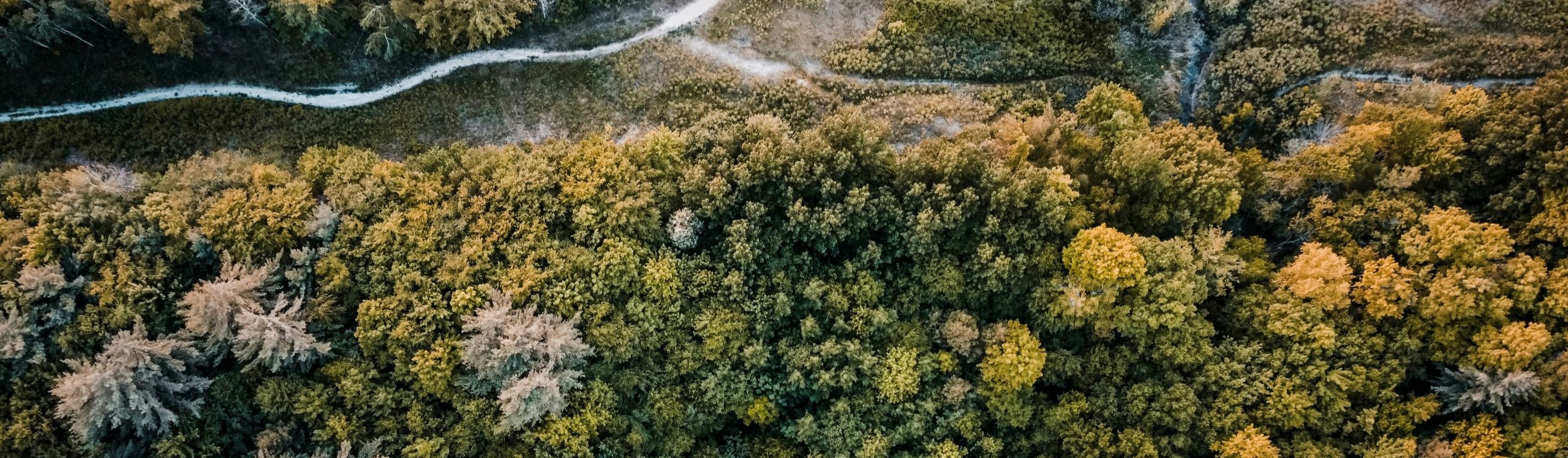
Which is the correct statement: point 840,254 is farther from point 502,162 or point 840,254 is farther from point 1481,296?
point 1481,296

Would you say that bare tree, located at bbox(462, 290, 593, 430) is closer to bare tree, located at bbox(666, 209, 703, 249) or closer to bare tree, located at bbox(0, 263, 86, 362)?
bare tree, located at bbox(666, 209, 703, 249)

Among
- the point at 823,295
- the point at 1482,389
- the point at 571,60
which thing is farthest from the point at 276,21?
the point at 1482,389

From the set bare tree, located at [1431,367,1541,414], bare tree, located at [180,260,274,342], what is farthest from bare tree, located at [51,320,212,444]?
bare tree, located at [1431,367,1541,414]

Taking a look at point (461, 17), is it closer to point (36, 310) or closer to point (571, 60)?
point (571, 60)

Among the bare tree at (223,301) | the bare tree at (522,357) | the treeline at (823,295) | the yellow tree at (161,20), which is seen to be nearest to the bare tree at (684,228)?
the treeline at (823,295)

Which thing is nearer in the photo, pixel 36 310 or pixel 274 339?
pixel 274 339

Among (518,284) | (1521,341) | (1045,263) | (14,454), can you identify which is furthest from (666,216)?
(1521,341)

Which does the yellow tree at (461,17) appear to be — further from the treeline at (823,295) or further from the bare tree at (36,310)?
the bare tree at (36,310)
